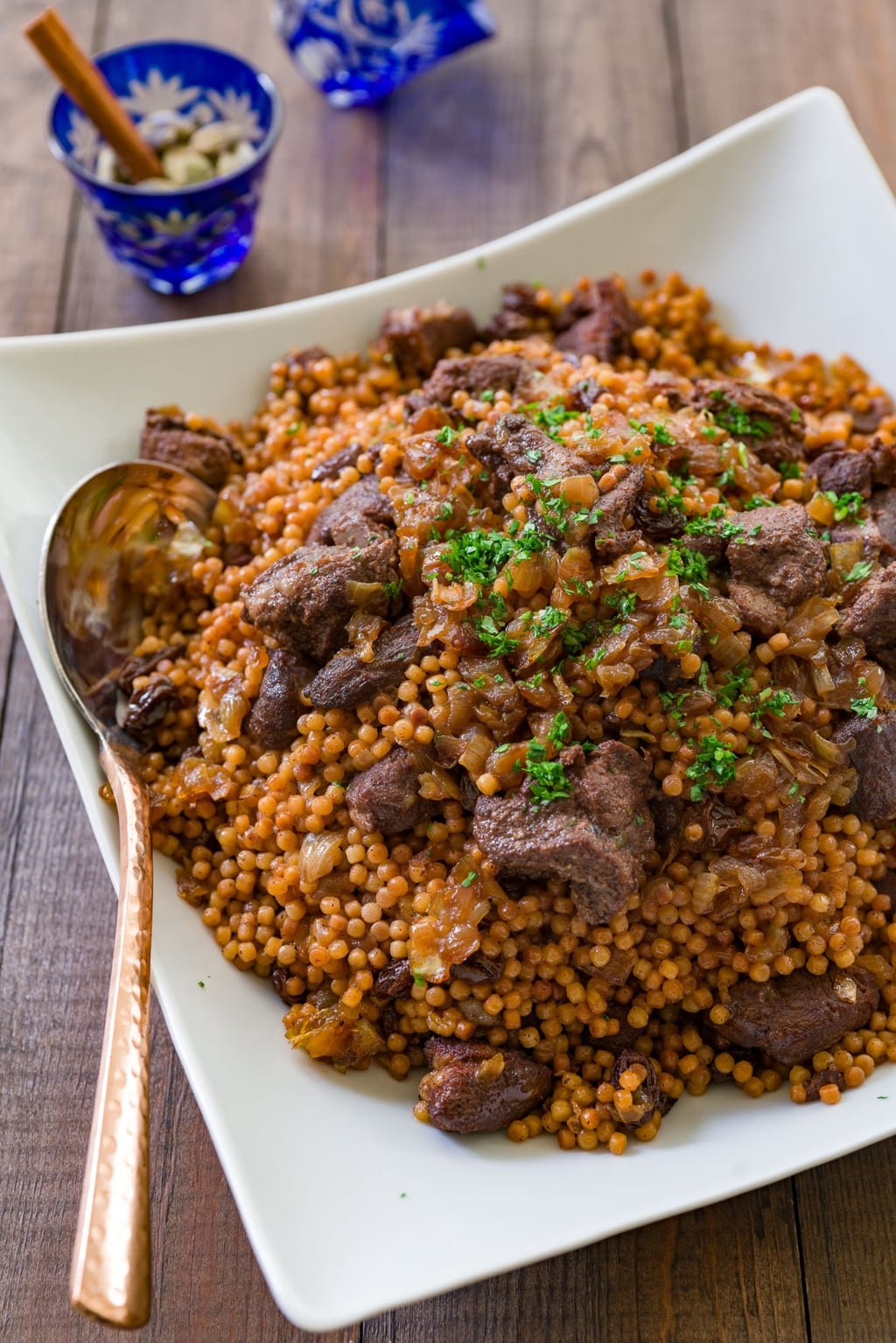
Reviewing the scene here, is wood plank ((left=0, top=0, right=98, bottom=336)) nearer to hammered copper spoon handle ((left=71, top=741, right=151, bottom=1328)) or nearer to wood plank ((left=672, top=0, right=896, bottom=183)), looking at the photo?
wood plank ((left=672, top=0, right=896, bottom=183))

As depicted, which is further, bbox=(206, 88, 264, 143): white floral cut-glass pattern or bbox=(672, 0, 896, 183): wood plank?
bbox=(672, 0, 896, 183): wood plank

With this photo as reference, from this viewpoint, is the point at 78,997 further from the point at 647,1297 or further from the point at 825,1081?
the point at 825,1081

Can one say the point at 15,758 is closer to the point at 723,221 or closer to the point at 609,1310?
the point at 609,1310

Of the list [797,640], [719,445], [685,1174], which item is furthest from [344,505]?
[685,1174]

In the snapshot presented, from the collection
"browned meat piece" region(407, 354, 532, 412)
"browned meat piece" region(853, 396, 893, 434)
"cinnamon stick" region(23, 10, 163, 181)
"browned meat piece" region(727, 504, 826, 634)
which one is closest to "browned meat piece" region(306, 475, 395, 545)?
"browned meat piece" region(407, 354, 532, 412)

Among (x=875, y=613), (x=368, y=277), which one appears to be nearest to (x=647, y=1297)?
(x=875, y=613)

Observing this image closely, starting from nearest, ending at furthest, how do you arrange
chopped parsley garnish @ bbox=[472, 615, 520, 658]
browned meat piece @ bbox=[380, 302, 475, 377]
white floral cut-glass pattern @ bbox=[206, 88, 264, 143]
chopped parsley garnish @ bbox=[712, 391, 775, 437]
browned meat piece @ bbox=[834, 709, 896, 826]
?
chopped parsley garnish @ bbox=[472, 615, 520, 658]
browned meat piece @ bbox=[834, 709, 896, 826]
chopped parsley garnish @ bbox=[712, 391, 775, 437]
browned meat piece @ bbox=[380, 302, 475, 377]
white floral cut-glass pattern @ bbox=[206, 88, 264, 143]
